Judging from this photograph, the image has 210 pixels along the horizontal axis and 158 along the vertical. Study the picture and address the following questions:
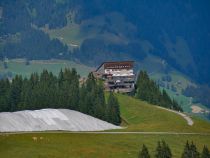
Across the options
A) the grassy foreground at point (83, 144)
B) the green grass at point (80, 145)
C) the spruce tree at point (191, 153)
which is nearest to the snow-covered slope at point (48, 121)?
the grassy foreground at point (83, 144)

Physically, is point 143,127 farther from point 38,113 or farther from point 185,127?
point 38,113

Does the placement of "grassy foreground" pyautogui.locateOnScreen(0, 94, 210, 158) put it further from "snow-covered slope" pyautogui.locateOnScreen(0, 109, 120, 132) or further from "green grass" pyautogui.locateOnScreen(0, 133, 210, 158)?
"snow-covered slope" pyautogui.locateOnScreen(0, 109, 120, 132)

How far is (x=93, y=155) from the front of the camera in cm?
12619

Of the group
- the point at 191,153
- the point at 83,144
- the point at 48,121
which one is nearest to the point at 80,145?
the point at 83,144

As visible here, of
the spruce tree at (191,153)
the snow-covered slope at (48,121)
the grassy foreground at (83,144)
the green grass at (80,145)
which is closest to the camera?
the spruce tree at (191,153)

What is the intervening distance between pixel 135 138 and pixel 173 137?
12.0 metres

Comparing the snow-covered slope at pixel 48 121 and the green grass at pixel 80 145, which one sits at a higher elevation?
the snow-covered slope at pixel 48 121

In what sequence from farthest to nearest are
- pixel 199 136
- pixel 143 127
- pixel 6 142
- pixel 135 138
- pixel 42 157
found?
pixel 143 127 → pixel 199 136 → pixel 135 138 → pixel 6 142 → pixel 42 157

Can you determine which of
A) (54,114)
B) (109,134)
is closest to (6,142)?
(109,134)

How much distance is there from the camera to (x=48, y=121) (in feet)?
548

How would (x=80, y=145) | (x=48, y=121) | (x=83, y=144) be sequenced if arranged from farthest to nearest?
(x=48, y=121) → (x=83, y=144) → (x=80, y=145)

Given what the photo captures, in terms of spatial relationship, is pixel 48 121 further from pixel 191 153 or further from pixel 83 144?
pixel 191 153

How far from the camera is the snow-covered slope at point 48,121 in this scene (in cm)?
15825

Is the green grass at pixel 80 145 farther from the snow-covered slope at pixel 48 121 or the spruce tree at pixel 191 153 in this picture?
the snow-covered slope at pixel 48 121
